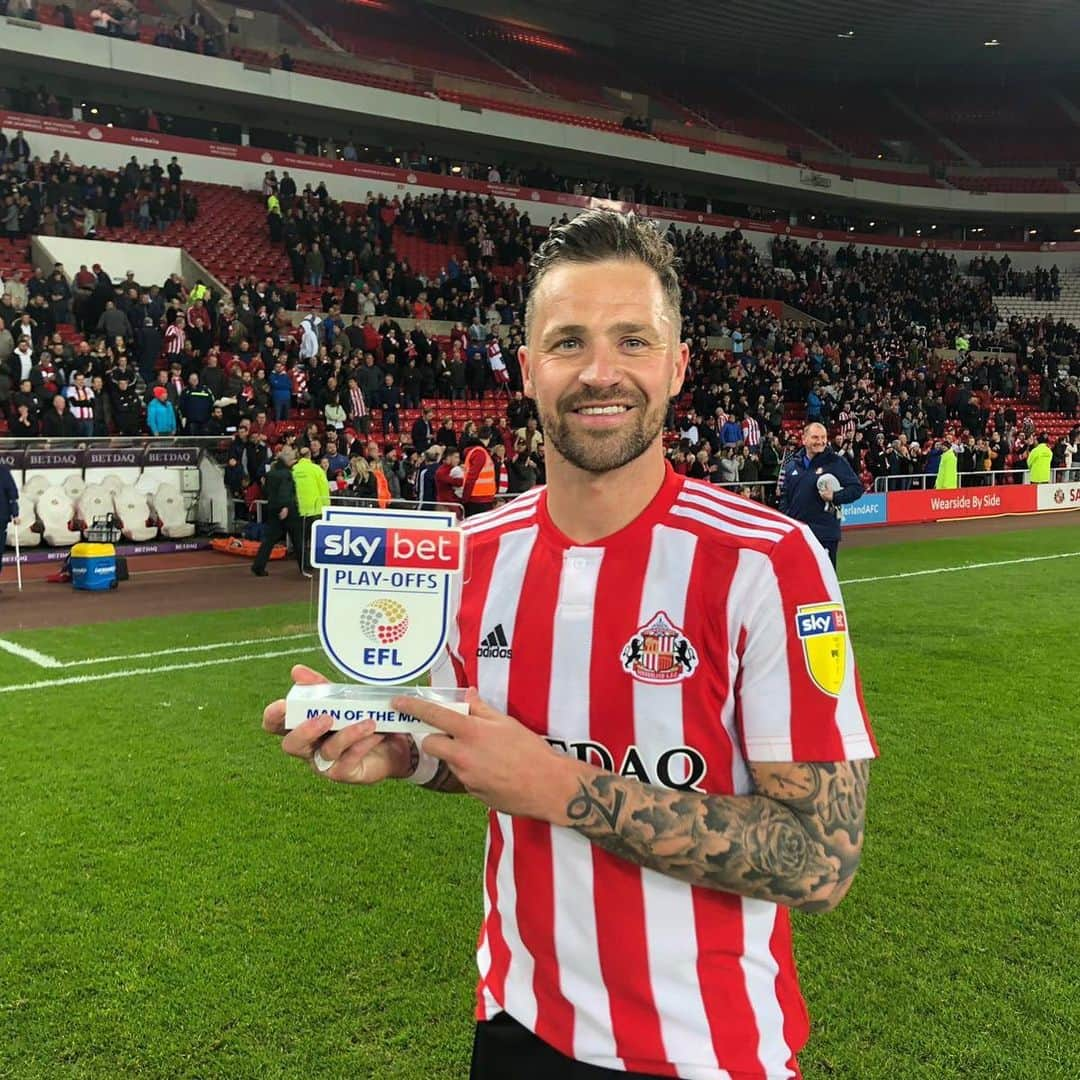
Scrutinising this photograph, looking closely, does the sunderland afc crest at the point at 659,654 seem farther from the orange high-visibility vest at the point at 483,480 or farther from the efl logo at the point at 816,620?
the orange high-visibility vest at the point at 483,480

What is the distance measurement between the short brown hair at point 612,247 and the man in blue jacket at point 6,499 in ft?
35.8

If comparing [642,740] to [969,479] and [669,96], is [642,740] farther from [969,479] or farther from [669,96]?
[669,96]

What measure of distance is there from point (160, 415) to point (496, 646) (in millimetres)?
14822

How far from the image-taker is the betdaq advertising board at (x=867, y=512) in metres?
20.2

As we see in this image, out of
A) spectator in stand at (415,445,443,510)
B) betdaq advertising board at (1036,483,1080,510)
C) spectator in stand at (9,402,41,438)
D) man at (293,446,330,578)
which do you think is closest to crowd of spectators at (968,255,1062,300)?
betdaq advertising board at (1036,483,1080,510)

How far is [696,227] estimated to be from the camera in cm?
3609

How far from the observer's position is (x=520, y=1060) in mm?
1596

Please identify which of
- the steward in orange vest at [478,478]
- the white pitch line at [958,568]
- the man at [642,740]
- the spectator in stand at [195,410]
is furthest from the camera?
the spectator in stand at [195,410]

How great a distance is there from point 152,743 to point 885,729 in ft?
15.4

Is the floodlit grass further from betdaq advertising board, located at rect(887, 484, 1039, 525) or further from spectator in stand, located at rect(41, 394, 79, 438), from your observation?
betdaq advertising board, located at rect(887, 484, 1039, 525)

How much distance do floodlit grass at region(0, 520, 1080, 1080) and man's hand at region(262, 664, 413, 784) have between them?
6.77 feet

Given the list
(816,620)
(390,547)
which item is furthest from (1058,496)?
(390,547)

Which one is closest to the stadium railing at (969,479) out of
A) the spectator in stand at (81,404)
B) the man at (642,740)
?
the spectator in stand at (81,404)

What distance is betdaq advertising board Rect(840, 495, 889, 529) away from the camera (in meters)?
20.2
